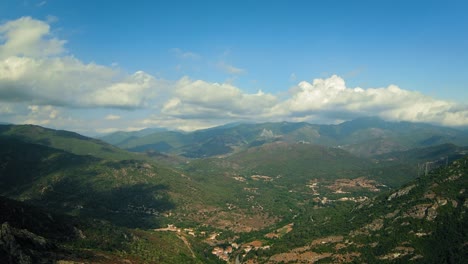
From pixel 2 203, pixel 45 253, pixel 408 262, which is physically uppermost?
pixel 2 203

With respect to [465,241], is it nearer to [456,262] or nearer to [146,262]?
[456,262]

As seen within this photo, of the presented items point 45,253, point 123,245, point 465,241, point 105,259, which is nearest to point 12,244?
point 45,253

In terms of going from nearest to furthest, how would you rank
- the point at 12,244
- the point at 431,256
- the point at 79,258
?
the point at 12,244 < the point at 79,258 < the point at 431,256

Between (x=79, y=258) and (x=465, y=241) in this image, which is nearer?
(x=79, y=258)

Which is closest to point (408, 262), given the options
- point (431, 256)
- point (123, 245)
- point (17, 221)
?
point (431, 256)

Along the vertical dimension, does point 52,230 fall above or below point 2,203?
below

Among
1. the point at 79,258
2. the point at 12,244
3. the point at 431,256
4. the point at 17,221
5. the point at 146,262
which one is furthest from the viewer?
the point at 431,256
